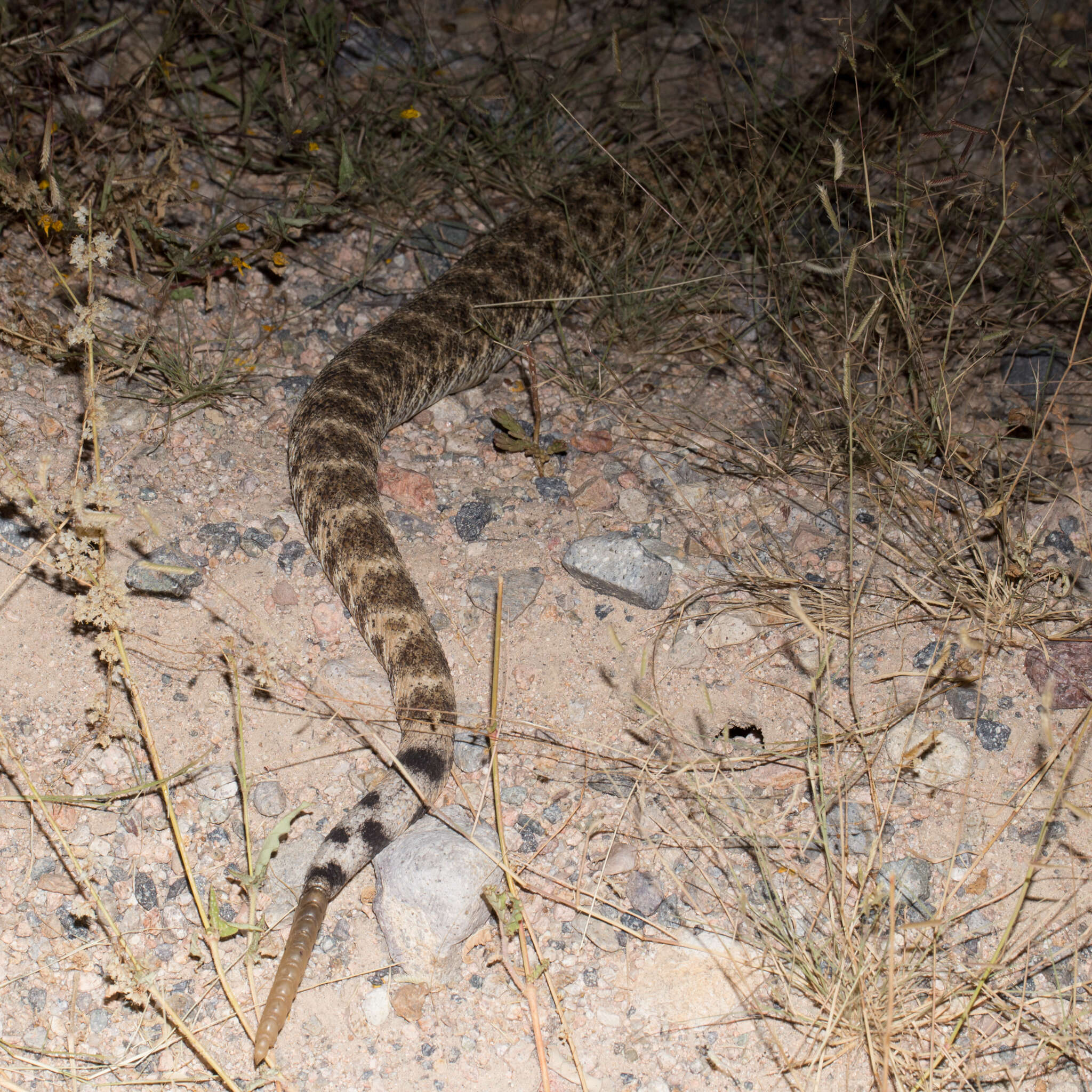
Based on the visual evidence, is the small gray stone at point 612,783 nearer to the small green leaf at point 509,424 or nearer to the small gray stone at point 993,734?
the small gray stone at point 993,734

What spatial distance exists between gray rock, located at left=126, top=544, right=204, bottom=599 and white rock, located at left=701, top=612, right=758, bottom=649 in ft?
5.42

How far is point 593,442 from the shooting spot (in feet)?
12.5

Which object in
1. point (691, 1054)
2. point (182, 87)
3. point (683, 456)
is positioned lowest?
point (691, 1054)

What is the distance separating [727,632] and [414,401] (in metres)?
1.52

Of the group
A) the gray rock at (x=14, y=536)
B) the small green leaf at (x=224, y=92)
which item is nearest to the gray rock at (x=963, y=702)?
the gray rock at (x=14, y=536)

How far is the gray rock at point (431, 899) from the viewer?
8.00 ft

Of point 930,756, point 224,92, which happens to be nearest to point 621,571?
point 930,756

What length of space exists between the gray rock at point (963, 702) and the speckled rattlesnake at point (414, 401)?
153cm

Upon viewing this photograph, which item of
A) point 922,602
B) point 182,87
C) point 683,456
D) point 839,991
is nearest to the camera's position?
point 839,991

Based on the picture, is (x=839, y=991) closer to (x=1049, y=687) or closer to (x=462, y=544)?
(x=1049, y=687)

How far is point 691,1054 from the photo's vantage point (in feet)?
7.64

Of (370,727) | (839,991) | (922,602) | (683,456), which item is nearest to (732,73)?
(683,456)

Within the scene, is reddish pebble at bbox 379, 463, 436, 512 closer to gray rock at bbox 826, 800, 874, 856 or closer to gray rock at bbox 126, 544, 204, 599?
gray rock at bbox 126, 544, 204, 599

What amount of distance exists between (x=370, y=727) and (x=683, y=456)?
5.31ft
